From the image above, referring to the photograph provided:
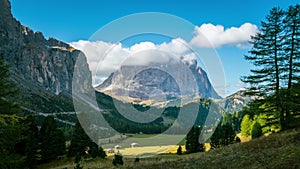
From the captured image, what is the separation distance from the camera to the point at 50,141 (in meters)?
41.5

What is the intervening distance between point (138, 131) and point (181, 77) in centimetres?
10742

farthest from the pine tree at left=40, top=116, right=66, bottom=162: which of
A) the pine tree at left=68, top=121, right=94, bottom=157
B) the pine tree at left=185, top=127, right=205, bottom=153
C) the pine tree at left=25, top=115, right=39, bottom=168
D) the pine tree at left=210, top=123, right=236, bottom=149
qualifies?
the pine tree at left=210, top=123, right=236, bottom=149

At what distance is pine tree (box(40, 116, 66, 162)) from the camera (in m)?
40.9

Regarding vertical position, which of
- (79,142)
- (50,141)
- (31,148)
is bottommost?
(31,148)

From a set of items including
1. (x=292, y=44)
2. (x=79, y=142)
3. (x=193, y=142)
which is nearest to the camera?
(x=292, y=44)

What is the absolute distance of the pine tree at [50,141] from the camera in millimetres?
40875

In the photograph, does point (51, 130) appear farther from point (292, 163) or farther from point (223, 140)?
point (223, 140)

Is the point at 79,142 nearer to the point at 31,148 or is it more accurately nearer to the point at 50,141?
the point at 50,141

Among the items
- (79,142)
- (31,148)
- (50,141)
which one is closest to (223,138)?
(79,142)

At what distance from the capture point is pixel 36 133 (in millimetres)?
41312

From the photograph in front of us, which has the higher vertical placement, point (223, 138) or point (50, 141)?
point (50, 141)

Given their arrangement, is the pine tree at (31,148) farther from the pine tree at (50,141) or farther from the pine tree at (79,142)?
the pine tree at (79,142)

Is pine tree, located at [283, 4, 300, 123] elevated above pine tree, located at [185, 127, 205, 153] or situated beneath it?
elevated above

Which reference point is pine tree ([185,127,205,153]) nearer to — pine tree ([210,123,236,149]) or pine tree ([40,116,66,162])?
pine tree ([210,123,236,149])
